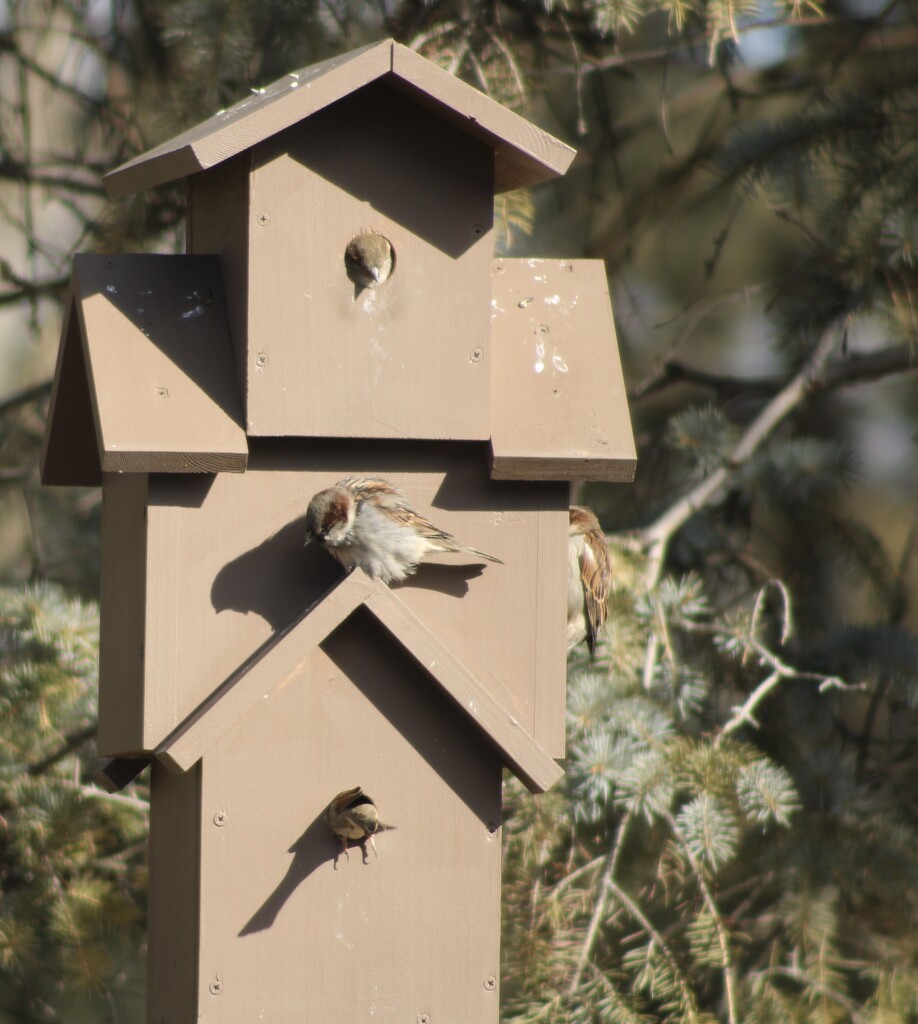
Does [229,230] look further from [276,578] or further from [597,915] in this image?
[597,915]

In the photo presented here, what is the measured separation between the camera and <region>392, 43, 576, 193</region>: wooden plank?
2.30m

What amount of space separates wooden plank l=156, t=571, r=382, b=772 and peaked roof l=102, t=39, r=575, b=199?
0.61 m

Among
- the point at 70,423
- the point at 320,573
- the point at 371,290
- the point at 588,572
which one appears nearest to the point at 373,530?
the point at 320,573

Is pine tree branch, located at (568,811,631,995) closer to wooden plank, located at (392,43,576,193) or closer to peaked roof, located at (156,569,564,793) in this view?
peaked roof, located at (156,569,564,793)

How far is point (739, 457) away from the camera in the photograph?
3.80 metres

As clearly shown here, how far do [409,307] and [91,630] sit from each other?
4.31 ft

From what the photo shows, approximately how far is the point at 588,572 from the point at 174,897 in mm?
1143

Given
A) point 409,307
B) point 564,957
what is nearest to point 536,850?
point 564,957

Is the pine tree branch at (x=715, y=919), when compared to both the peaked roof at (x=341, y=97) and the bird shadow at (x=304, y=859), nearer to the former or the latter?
the bird shadow at (x=304, y=859)

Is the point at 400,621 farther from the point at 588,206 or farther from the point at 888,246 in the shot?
the point at 588,206

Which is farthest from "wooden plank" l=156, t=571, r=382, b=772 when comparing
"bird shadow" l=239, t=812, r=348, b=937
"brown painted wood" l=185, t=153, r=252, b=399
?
"brown painted wood" l=185, t=153, r=252, b=399

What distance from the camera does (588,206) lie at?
4.56 metres

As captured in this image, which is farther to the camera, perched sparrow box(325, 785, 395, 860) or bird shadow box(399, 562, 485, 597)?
bird shadow box(399, 562, 485, 597)

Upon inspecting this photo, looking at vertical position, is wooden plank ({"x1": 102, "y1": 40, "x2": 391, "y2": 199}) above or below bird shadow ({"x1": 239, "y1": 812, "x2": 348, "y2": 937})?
above
